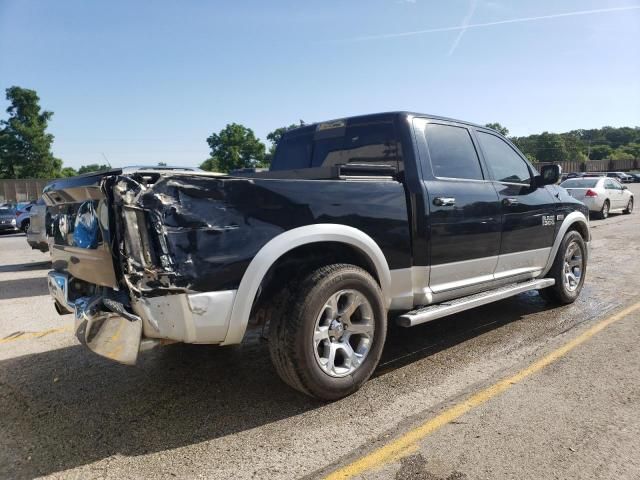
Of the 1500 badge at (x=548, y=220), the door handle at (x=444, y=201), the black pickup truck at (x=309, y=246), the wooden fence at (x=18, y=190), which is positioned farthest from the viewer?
the wooden fence at (x=18, y=190)

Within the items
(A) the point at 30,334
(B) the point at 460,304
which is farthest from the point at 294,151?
(A) the point at 30,334

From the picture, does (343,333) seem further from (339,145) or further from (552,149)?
(552,149)

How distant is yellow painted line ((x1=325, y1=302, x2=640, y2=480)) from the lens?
2531 millimetres

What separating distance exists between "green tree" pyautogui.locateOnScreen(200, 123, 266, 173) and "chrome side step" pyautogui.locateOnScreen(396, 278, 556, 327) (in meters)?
59.7

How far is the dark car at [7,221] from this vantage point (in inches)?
874

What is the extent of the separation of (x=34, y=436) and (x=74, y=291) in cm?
97

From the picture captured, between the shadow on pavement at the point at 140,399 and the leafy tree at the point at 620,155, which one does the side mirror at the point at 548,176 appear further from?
the leafy tree at the point at 620,155

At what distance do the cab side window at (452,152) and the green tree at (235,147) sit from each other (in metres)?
59.8

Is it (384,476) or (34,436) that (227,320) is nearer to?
(384,476)

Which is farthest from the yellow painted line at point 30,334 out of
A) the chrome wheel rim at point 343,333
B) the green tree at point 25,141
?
the green tree at point 25,141

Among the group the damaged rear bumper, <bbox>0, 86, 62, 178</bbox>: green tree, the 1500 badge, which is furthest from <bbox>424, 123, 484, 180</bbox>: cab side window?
<bbox>0, 86, 62, 178</bbox>: green tree

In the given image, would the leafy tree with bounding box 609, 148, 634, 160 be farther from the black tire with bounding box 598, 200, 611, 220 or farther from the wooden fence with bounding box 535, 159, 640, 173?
the black tire with bounding box 598, 200, 611, 220

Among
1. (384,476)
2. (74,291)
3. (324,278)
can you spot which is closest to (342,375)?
(324,278)

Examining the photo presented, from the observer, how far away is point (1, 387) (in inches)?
145
